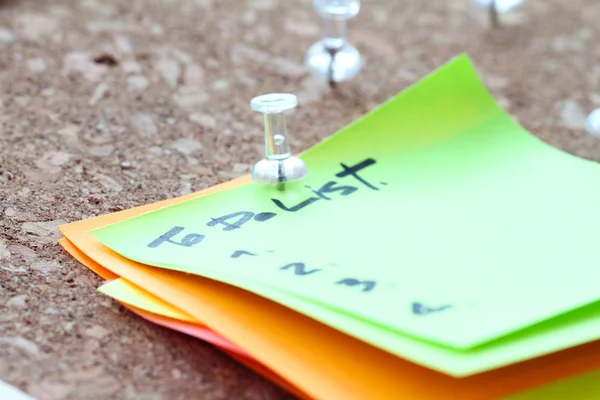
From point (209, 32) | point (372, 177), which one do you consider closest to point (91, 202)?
point (372, 177)

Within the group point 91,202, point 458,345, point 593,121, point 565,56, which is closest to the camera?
point 458,345

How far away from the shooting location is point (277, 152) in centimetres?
57

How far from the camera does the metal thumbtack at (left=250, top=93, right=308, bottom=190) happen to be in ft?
1.81

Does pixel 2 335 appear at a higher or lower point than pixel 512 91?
lower

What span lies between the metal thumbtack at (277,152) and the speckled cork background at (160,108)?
5cm

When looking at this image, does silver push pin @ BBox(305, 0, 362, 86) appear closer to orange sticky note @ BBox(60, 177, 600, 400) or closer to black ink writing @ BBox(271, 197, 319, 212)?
black ink writing @ BBox(271, 197, 319, 212)

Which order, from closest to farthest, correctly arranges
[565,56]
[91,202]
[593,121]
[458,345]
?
[458,345] → [91,202] → [593,121] → [565,56]

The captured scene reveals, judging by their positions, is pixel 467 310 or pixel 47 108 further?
pixel 47 108

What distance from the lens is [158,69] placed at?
0.76 metres

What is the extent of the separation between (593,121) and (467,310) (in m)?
0.33

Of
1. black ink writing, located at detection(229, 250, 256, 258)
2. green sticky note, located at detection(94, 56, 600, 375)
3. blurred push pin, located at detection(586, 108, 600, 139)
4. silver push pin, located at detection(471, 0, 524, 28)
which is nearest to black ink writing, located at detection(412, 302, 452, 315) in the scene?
green sticky note, located at detection(94, 56, 600, 375)

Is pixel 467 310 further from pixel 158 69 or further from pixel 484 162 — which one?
pixel 158 69

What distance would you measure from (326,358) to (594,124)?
37 centimetres

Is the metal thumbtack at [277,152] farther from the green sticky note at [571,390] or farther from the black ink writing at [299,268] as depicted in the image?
the green sticky note at [571,390]
